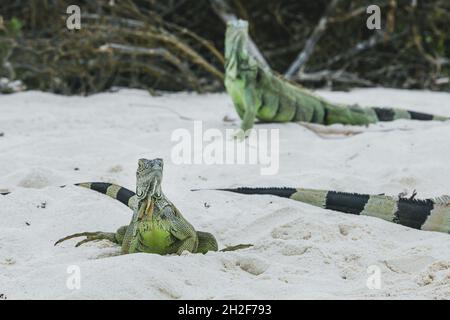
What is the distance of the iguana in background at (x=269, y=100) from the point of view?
6.17 metres

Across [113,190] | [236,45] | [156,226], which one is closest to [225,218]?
[113,190]

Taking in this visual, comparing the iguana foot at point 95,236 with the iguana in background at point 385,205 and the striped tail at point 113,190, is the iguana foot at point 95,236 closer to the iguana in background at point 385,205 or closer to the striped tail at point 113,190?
the striped tail at point 113,190

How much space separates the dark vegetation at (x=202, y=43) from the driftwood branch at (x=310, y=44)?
0.06ft

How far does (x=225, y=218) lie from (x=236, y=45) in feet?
8.45

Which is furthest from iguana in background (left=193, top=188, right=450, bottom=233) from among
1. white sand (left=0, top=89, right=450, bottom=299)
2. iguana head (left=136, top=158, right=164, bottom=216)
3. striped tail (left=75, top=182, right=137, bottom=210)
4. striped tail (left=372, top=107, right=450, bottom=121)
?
striped tail (left=372, top=107, right=450, bottom=121)

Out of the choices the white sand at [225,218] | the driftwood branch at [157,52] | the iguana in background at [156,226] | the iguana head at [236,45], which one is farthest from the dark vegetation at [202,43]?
the iguana in background at [156,226]

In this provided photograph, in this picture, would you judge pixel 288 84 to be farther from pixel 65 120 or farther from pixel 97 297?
pixel 97 297

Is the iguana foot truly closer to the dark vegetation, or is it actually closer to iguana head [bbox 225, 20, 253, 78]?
iguana head [bbox 225, 20, 253, 78]

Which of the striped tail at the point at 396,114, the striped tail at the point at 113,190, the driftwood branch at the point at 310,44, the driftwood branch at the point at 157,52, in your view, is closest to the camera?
the striped tail at the point at 113,190

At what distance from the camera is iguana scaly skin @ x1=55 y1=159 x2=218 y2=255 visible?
3.05 meters

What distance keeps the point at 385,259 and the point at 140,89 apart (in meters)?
6.07

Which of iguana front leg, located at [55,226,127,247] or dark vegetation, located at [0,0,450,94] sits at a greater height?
dark vegetation, located at [0,0,450,94]

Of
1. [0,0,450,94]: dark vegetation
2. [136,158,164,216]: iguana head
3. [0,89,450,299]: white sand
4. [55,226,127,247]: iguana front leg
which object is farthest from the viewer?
[0,0,450,94]: dark vegetation

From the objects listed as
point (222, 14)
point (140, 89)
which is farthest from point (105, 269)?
point (222, 14)
